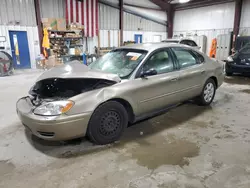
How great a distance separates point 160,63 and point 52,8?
29.3ft

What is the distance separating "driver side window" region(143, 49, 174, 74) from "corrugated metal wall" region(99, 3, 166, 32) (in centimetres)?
967

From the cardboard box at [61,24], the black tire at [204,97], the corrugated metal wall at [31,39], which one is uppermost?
the cardboard box at [61,24]

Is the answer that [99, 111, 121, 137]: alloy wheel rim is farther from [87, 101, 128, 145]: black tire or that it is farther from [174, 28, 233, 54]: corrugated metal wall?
[174, 28, 233, 54]: corrugated metal wall

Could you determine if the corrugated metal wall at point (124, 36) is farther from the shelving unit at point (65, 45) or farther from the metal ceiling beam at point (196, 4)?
the metal ceiling beam at point (196, 4)

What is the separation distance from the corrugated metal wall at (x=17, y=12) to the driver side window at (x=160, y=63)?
8524mm

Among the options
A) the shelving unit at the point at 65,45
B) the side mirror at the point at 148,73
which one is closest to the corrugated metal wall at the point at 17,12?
the shelving unit at the point at 65,45

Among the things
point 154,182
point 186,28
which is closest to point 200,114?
point 154,182

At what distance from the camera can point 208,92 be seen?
13.5 ft

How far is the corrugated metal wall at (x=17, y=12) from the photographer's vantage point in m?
8.84

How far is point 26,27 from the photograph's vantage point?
950 cm

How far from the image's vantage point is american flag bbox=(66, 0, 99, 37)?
10.4 m

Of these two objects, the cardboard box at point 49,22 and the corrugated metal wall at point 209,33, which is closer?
→ the cardboard box at point 49,22

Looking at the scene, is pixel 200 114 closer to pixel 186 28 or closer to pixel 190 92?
pixel 190 92

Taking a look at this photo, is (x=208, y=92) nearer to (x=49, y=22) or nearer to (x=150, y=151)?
(x=150, y=151)
